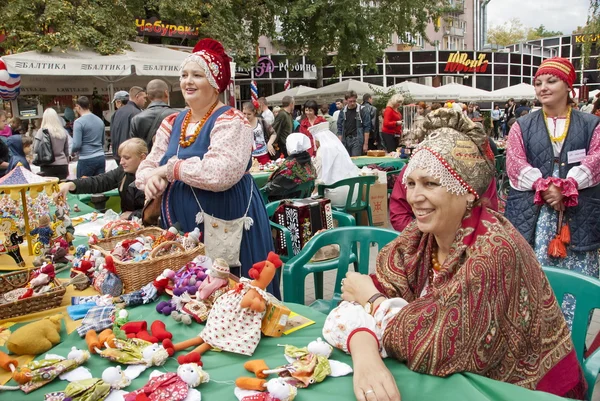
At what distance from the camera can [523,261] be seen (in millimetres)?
1572

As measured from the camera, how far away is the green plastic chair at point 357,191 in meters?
5.91

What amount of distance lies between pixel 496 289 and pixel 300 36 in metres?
17.4

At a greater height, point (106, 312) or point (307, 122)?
point (307, 122)

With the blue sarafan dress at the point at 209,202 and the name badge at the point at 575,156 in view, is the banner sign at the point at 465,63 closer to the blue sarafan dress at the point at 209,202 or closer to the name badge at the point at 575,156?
the name badge at the point at 575,156

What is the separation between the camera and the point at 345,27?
672 inches

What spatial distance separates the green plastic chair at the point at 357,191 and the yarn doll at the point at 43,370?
4525 millimetres

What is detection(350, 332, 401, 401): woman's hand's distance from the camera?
130 centimetres

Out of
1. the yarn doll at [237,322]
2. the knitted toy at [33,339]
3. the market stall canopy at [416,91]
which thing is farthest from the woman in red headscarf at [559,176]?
the market stall canopy at [416,91]

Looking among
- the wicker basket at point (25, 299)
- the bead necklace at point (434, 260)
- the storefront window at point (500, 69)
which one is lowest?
the wicker basket at point (25, 299)

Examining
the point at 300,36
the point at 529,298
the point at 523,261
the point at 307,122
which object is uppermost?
the point at 300,36

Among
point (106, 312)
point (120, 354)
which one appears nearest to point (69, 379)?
point (120, 354)

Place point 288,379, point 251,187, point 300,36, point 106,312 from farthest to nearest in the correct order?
point 300,36 < point 251,187 < point 106,312 < point 288,379

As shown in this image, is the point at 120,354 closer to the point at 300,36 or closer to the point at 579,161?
the point at 579,161

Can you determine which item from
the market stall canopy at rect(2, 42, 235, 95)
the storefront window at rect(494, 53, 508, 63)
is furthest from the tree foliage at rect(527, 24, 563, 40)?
the market stall canopy at rect(2, 42, 235, 95)
